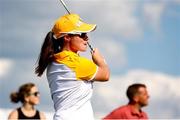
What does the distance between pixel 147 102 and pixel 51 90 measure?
263 cm

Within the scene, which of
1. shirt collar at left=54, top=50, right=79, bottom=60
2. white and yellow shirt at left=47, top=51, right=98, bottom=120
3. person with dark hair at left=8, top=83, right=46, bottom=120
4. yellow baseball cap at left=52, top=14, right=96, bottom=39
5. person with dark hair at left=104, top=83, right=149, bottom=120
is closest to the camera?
white and yellow shirt at left=47, top=51, right=98, bottom=120

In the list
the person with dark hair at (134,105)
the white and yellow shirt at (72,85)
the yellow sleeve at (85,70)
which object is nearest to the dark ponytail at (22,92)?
the person with dark hair at (134,105)

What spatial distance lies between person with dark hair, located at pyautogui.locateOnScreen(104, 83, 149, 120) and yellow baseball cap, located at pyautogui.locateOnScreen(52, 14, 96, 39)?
7.43 feet

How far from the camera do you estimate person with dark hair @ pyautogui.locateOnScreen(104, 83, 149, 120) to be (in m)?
8.70

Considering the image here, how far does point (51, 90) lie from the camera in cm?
664

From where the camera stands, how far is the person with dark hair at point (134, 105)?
8.70 m

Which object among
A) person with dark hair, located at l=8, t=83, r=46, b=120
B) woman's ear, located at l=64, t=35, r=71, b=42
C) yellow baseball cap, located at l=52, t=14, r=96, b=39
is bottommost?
person with dark hair, located at l=8, t=83, r=46, b=120

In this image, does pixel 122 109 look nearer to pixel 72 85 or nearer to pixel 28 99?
pixel 28 99

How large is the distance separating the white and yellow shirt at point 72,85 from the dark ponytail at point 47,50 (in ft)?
0.24

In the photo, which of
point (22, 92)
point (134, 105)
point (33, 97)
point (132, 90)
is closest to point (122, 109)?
point (134, 105)

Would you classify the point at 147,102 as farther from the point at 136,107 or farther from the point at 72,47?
the point at 72,47

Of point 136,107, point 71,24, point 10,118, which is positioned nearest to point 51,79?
point 71,24

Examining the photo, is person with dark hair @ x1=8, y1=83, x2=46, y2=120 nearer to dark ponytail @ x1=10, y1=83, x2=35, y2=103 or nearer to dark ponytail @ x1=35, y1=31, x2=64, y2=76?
dark ponytail @ x1=10, y1=83, x2=35, y2=103

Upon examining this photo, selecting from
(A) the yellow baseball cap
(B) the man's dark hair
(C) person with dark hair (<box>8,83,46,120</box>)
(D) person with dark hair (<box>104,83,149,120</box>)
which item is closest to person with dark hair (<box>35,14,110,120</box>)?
(A) the yellow baseball cap
